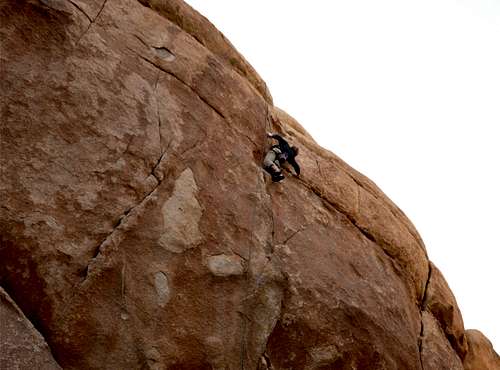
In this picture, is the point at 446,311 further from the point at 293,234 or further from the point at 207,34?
the point at 207,34

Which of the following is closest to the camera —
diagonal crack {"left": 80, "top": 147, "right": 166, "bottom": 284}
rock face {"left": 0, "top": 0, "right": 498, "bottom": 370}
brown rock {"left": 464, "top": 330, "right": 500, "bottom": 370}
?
rock face {"left": 0, "top": 0, "right": 498, "bottom": 370}

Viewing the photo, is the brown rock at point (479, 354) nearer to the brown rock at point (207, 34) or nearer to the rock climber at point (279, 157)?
the rock climber at point (279, 157)

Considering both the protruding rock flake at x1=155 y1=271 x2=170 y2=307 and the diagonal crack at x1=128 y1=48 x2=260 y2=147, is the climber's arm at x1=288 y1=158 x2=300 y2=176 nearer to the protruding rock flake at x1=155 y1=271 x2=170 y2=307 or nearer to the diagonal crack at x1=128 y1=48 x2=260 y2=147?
the diagonal crack at x1=128 y1=48 x2=260 y2=147

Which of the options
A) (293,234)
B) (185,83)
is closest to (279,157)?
(293,234)

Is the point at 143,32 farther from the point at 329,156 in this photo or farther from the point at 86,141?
the point at 329,156

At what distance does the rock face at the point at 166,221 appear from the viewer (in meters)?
6.57

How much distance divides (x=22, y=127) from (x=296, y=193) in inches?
211

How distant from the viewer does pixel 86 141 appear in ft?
23.5

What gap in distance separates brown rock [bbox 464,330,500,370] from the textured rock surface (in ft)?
33.6

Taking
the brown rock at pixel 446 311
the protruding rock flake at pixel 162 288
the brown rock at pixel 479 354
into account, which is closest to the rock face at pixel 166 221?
the protruding rock flake at pixel 162 288

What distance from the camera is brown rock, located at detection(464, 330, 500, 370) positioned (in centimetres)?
1209

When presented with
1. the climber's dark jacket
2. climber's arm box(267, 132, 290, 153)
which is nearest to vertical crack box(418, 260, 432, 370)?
the climber's dark jacket

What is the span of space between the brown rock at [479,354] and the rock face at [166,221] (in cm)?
214

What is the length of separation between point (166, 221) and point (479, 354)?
9.97 m
